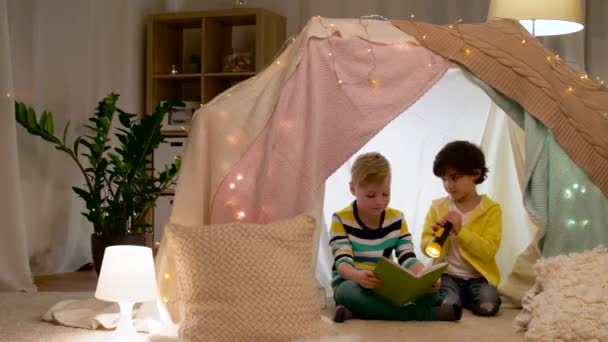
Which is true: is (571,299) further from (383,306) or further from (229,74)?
(229,74)

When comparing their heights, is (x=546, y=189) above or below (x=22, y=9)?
below

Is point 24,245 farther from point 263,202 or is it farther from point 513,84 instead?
point 513,84

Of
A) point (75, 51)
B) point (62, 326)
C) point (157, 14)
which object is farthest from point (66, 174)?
point (62, 326)

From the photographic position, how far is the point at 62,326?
2609 millimetres

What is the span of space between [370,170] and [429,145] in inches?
26.5

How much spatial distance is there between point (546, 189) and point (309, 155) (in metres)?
0.75

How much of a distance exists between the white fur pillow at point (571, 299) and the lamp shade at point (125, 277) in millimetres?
1027

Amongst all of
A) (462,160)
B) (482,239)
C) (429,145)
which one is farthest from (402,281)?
(429,145)

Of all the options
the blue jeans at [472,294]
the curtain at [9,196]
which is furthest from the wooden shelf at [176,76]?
the blue jeans at [472,294]

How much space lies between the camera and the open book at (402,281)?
2.45 m

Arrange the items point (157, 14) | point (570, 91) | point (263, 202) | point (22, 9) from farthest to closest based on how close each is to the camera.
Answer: point (157, 14) → point (22, 9) → point (570, 91) → point (263, 202)

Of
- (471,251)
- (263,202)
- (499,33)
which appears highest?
(499,33)

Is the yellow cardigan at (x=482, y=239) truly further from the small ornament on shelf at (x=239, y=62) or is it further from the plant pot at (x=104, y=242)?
the small ornament on shelf at (x=239, y=62)

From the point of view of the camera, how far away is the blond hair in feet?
9.31
